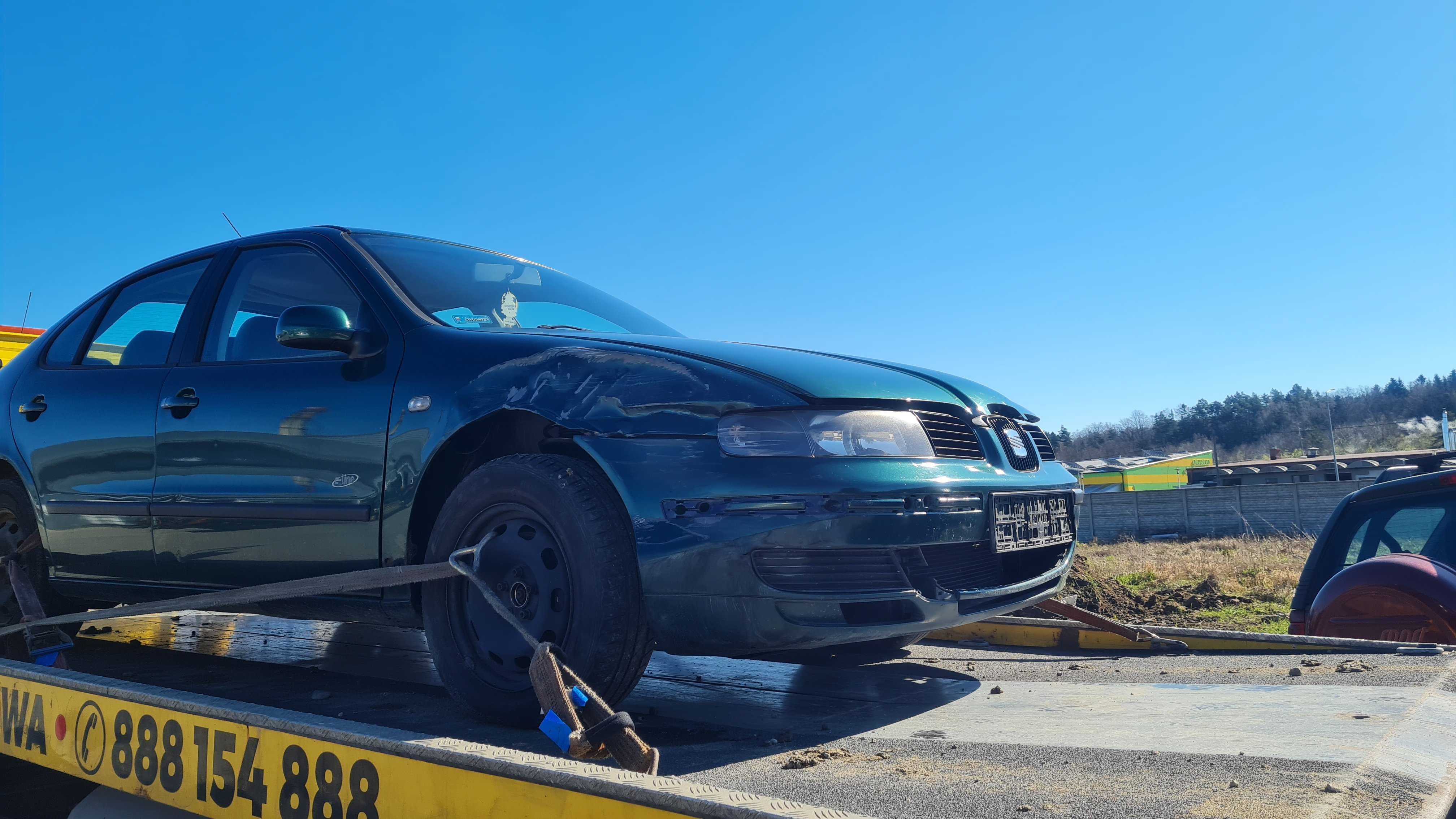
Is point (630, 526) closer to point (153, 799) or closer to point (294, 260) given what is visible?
point (153, 799)

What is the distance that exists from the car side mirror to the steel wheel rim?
0.72 metres

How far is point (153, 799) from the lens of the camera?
2197 millimetres

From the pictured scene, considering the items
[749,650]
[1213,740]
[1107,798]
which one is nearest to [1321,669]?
[1213,740]

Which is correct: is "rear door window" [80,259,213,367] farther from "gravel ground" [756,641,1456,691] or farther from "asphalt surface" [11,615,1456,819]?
"gravel ground" [756,641,1456,691]

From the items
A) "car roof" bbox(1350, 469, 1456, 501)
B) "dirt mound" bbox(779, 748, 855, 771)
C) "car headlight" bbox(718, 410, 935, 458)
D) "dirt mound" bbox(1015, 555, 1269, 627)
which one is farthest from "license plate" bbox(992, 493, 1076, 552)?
"dirt mound" bbox(1015, 555, 1269, 627)

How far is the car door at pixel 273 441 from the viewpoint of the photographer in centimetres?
278

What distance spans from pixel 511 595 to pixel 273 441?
105 centimetres

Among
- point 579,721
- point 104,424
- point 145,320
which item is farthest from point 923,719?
point 145,320

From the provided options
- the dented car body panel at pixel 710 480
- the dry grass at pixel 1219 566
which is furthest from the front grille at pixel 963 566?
the dry grass at pixel 1219 566

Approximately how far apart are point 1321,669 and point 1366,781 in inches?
51.7

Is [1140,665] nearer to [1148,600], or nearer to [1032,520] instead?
[1032,520]

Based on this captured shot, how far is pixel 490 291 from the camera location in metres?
3.31

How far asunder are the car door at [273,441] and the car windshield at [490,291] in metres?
0.16

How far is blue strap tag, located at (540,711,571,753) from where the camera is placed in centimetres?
185
